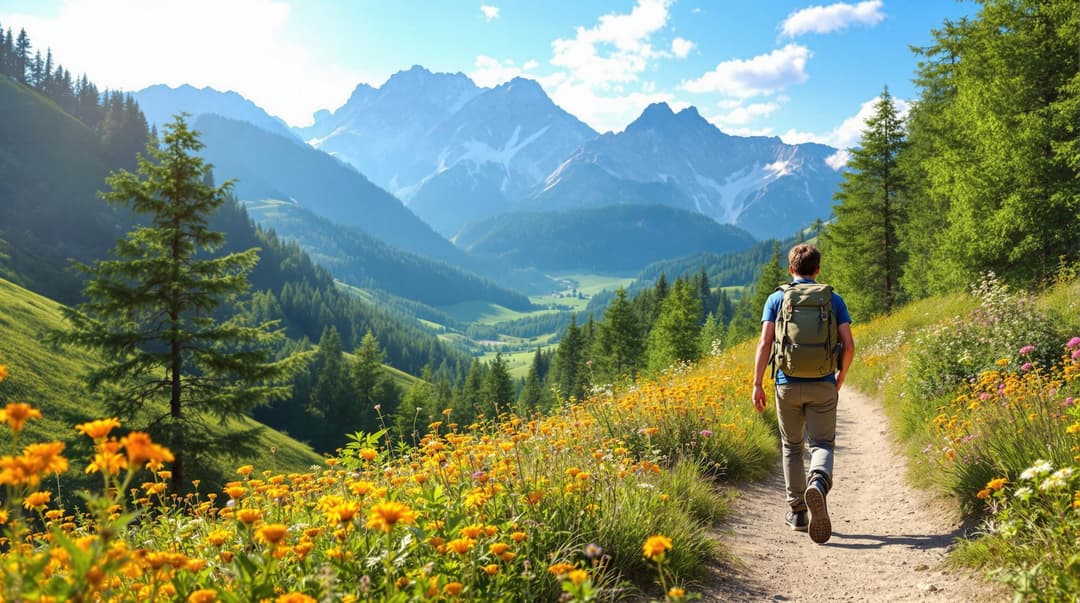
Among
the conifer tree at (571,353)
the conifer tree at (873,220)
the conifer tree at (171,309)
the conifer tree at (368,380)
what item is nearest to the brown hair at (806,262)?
the conifer tree at (171,309)

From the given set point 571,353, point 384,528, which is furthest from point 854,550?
point 571,353

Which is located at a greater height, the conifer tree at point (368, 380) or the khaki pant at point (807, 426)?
the khaki pant at point (807, 426)

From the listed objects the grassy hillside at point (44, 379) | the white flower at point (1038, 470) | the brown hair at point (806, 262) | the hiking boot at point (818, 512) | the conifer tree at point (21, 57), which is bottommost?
the grassy hillside at point (44, 379)

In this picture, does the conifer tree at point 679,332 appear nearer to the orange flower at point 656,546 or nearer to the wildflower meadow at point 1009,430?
the wildflower meadow at point 1009,430

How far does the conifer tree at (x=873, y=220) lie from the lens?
25609 millimetres

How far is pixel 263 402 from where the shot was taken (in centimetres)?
1761

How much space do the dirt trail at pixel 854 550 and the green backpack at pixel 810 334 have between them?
1659 millimetres

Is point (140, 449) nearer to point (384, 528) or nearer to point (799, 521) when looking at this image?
point (384, 528)

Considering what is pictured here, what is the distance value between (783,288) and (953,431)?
249cm

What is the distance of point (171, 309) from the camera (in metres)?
16.1

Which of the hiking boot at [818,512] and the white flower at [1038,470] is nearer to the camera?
the white flower at [1038,470]

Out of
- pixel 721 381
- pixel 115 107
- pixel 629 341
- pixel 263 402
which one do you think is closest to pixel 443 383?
pixel 629 341

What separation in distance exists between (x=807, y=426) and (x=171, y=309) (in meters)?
16.9

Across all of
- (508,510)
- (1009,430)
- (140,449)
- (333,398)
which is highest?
(140,449)
